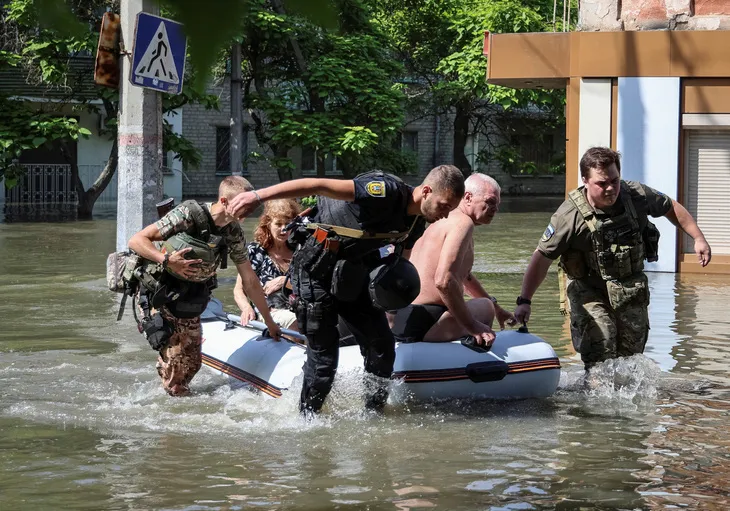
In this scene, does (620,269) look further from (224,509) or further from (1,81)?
(1,81)

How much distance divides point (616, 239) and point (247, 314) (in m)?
2.38

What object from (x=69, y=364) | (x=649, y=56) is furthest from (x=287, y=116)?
(x=69, y=364)

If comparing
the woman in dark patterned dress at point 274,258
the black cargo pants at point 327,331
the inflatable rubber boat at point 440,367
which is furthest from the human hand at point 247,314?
the black cargo pants at point 327,331

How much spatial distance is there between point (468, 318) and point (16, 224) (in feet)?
67.8

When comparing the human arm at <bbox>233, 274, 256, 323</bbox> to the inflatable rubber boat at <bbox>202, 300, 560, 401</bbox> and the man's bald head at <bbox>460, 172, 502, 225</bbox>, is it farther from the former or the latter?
the man's bald head at <bbox>460, 172, 502, 225</bbox>

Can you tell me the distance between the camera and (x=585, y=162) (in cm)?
638

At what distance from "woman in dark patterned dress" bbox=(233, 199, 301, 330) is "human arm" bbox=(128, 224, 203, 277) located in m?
1.05

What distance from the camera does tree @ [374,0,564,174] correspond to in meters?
32.7

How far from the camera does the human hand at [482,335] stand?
6608 millimetres

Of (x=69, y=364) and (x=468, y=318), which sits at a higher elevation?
(x=468, y=318)

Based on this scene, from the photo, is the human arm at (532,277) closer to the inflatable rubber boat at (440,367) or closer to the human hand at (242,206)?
the inflatable rubber boat at (440,367)

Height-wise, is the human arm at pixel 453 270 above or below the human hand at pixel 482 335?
above

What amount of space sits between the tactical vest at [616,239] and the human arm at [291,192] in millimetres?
1642

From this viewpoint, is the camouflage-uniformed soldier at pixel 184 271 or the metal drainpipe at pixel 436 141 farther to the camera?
the metal drainpipe at pixel 436 141
